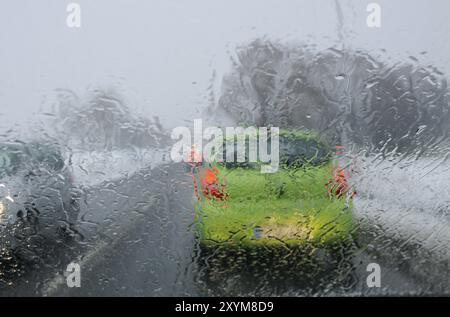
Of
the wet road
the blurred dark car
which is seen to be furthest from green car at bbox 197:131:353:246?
the blurred dark car

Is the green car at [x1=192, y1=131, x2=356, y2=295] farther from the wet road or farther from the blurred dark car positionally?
the blurred dark car

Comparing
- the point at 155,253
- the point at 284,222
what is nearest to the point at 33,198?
the point at 155,253

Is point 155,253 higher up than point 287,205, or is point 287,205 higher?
point 287,205

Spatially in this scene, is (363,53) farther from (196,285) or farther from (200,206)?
(196,285)

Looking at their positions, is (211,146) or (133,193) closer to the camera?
(211,146)

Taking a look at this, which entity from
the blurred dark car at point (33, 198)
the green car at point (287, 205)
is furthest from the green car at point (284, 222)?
the blurred dark car at point (33, 198)

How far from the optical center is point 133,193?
2635 millimetres

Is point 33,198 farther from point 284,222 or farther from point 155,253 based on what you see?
point 284,222

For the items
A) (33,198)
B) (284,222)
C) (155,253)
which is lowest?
(155,253)

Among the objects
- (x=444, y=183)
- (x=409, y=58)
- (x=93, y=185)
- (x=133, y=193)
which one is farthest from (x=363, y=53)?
(x=93, y=185)

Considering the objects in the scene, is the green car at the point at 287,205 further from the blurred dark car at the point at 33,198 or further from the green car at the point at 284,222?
the blurred dark car at the point at 33,198

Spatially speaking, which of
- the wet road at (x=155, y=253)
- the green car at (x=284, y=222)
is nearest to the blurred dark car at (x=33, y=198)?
the wet road at (x=155, y=253)

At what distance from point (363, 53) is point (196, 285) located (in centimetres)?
151

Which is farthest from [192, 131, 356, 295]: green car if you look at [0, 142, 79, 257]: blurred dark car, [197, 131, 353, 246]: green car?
[0, 142, 79, 257]: blurred dark car
